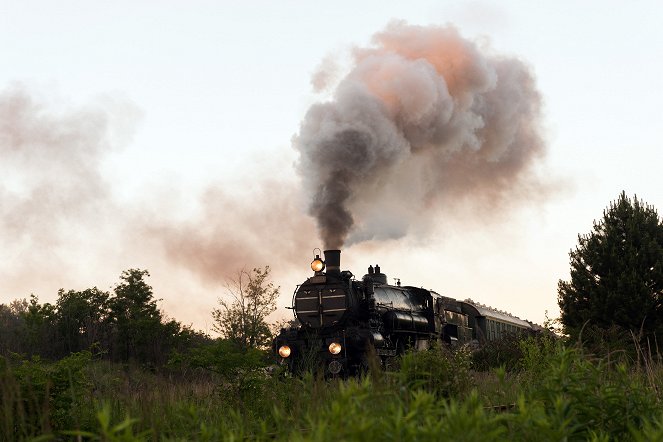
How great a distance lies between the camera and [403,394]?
5.41 meters

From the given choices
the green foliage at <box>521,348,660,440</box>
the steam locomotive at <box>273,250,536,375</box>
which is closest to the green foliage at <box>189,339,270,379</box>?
the steam locomotive at <box>273,250,536,375</box>

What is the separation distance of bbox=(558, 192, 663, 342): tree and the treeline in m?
17.0

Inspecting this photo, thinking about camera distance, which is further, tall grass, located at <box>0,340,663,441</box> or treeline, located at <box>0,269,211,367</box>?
treeline, located at <box>0,269,211,367</box>

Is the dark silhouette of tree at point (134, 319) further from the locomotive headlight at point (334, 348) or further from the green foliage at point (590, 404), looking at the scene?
the green foliage at point (590, 404)

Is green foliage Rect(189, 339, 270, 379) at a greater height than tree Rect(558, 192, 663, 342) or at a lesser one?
lesser

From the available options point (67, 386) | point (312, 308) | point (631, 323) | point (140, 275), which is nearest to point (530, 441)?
point (67, 386)

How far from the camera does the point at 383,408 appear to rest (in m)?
4.95

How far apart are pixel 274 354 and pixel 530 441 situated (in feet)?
44.8

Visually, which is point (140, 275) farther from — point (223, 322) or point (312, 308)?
point (312, 308)

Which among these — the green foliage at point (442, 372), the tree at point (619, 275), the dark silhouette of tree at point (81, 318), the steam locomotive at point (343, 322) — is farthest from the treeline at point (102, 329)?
the green foliage at point (442, 372)

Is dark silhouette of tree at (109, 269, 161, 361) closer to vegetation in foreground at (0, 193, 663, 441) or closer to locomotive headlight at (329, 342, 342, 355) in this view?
vegetation in foreground at (0, 193, 663, 441)

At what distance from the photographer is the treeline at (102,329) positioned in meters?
31.2

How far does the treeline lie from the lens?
31.2 metres

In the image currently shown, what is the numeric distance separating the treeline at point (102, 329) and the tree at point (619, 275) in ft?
55.9
